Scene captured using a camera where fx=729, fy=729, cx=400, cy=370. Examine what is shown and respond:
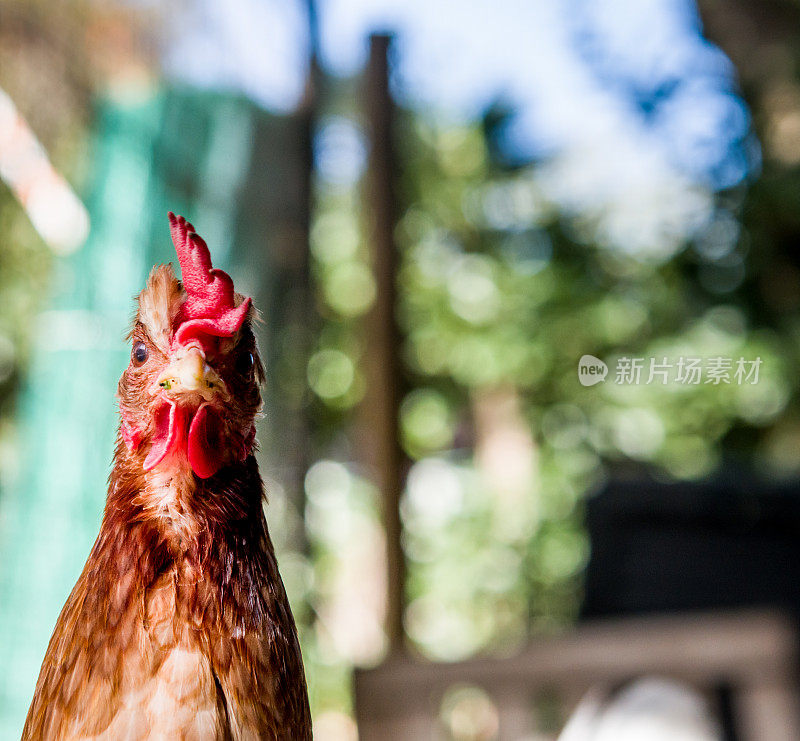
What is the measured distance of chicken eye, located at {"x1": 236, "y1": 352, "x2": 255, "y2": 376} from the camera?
34 centimetres

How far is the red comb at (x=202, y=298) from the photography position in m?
0.32

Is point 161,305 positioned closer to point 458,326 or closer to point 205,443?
point 205,443

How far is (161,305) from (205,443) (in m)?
0.07

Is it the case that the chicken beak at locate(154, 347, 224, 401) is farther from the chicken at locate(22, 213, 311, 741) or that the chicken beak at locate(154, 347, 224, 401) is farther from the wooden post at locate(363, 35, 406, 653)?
the wooden post at locate(363, 35, 406, 653)

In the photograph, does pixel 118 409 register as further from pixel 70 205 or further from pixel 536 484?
pixel 536 484

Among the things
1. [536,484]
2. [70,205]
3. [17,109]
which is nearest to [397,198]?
[17,109]

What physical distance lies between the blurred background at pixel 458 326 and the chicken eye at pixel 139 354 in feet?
0.16

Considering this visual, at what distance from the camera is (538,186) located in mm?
2346

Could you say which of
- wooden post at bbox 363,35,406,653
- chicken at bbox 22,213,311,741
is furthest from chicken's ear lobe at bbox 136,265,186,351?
wooden post at bbox 363,35,406,653

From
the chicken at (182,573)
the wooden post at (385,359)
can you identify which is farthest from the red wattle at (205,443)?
the wooden post at (385,359)

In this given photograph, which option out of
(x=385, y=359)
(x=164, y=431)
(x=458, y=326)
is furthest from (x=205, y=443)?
(x=458, y=326)

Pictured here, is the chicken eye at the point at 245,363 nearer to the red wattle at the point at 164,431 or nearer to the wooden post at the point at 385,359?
the red wattle at the point at 164,431

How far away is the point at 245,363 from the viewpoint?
0.34m

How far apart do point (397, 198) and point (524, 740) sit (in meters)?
1.16
